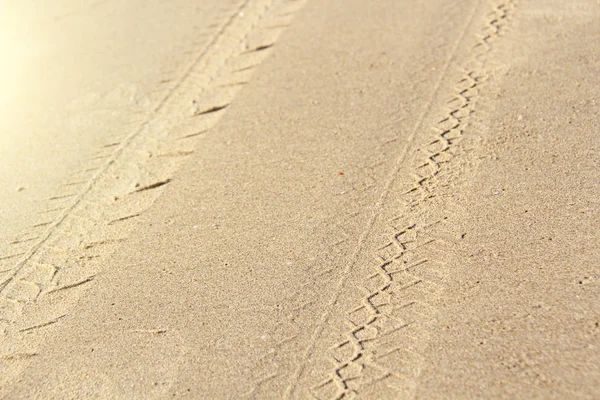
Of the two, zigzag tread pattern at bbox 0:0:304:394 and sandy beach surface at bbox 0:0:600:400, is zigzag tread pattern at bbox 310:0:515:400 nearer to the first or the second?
sandy beach surface at bbox 0:0:600:400

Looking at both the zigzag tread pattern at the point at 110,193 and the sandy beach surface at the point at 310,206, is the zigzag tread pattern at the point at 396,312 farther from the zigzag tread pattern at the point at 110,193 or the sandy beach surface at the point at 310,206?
the zigzag tread pattern at the point at 110,193

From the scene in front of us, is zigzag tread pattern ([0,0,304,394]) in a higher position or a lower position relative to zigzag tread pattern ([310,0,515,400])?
higher

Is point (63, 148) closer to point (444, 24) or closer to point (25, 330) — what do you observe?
point (25, 330)

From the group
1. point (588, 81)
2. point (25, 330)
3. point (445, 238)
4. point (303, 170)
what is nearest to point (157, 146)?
point (303, 170)

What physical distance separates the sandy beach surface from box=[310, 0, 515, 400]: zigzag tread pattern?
13 mm

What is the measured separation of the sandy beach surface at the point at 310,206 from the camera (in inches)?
155

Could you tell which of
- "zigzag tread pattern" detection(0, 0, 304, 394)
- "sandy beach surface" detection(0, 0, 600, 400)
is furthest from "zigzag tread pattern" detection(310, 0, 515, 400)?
"zigzag tread pattern" detection(0, 0, 304, 394)

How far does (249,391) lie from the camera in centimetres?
381

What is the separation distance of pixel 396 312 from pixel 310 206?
4.17 feet

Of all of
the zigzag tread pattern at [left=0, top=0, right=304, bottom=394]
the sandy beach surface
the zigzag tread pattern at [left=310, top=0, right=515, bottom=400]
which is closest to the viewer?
the zigzag tread pattern at [left=310, top=0, right=515, bottom=400]

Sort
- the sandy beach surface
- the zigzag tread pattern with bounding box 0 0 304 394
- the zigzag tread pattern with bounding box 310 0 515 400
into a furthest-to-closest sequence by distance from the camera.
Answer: the zigzag tread pattern with bounding box 0 0 304 394 → the sandy beach surface → the zigzag tread pattern with bounding box 310 0 515 400

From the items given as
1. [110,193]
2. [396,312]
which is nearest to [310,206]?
[396,312]

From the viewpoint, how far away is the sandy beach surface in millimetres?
3949

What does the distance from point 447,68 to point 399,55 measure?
541mm
